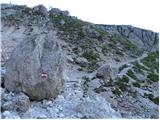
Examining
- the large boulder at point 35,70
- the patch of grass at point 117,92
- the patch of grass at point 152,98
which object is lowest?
the patch of grass at point 152,98

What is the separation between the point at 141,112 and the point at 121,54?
1521 inches

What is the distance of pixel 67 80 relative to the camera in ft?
83.5

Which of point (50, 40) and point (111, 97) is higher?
point (50, 40)

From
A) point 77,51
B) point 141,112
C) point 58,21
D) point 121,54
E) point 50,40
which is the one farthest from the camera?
point 58,21

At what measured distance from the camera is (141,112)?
29.3 m

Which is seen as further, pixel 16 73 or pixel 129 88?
pixel 129 88

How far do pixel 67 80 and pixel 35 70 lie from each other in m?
6.06

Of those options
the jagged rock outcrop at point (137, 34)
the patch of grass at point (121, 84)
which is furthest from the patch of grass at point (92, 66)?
the jagged rock outcrop at point (137, 34)

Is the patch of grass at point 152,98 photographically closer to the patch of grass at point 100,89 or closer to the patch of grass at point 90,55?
the patch of grass at point 100,89

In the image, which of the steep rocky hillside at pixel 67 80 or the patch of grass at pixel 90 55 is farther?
the patch of grass at pixel 90 55

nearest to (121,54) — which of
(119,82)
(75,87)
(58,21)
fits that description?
(58,21)

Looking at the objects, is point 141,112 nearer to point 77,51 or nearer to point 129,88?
point 129,88

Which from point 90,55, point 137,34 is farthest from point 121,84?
point 137,34

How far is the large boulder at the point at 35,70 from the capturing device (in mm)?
19516
